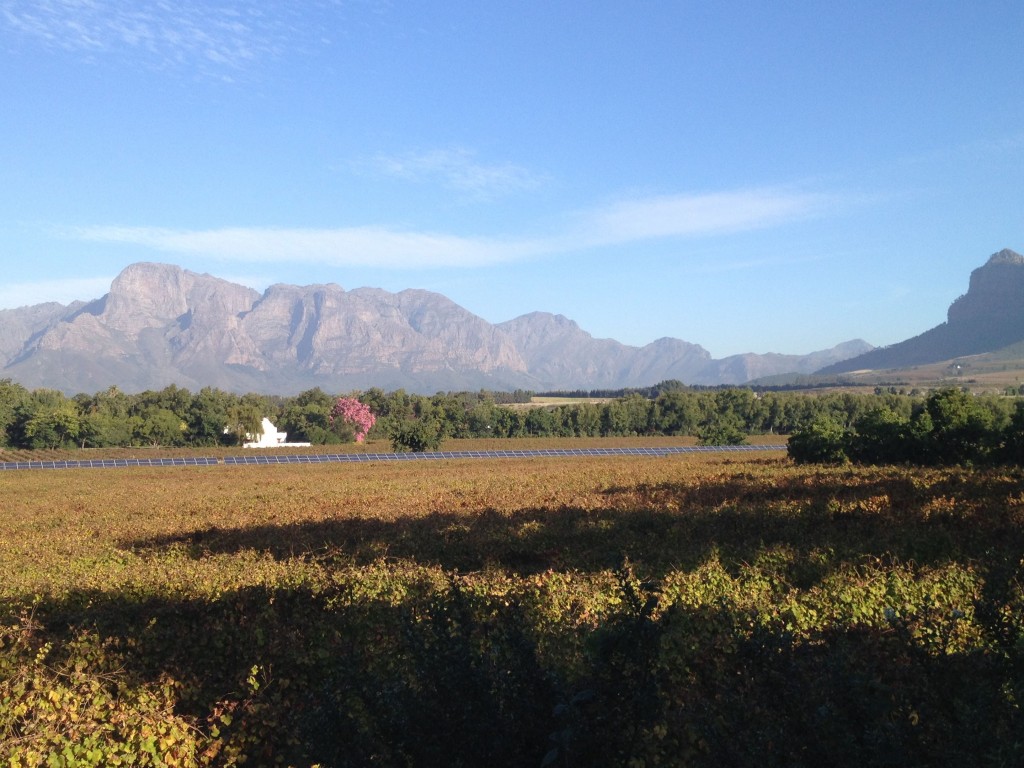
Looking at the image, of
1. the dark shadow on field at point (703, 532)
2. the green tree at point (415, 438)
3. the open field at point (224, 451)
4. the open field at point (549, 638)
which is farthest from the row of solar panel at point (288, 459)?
the open field at point (549, 638)

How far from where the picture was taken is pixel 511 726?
5355 mm

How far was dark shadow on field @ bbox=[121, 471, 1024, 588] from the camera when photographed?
488 inches

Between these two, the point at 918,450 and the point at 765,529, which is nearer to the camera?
the point at 765,529

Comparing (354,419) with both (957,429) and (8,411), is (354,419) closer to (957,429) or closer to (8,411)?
(8,411)

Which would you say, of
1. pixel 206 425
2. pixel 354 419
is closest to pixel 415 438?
pixel 206 425

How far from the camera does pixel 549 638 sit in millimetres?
8094

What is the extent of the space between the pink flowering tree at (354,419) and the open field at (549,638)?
371ft

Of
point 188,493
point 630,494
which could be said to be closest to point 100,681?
point 630,494

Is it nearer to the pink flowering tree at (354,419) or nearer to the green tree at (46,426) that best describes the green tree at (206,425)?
the green tree at (46,426)

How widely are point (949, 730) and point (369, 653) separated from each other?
221 inches

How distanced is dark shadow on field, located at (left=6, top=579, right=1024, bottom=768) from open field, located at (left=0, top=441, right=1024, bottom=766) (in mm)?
24

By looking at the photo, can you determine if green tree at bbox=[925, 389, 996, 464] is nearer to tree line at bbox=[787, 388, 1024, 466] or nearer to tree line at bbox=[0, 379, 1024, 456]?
tree line at bbox=[787, 388, 1024, 466]

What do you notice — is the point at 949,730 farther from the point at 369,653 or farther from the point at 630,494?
the point at 630,494

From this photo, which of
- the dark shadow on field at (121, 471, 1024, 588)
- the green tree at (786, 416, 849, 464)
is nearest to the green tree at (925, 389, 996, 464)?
the green tree at (786, 416, 849, 464)
